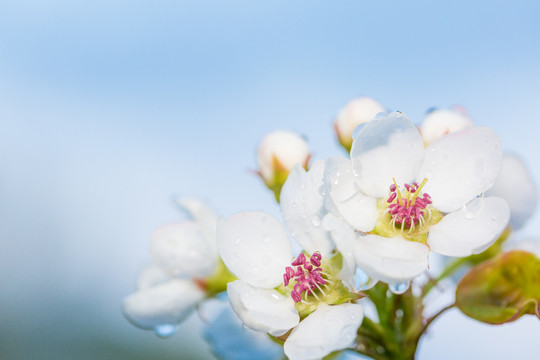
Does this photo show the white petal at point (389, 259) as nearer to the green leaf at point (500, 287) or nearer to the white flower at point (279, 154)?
the green leaf at point (500, 287)

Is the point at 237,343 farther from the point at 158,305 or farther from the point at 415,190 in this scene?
the point at 415,190

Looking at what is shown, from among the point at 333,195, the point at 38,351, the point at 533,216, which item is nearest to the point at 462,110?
the point at 533,216

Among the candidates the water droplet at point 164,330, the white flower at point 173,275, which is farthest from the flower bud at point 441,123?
the water droplet at point 164,330

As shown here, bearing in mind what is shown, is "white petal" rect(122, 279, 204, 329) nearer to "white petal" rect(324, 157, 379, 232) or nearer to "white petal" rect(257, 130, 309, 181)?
"white petal" rect(257, 130, 309, 181)

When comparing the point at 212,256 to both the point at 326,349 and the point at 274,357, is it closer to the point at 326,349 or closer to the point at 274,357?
the point at 274,357

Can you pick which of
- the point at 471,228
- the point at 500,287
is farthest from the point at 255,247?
the point at 500,287

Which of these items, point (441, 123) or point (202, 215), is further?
point (202, 215)

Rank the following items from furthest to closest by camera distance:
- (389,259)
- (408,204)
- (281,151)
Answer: (281,151)
(408,204)
(389,259)
